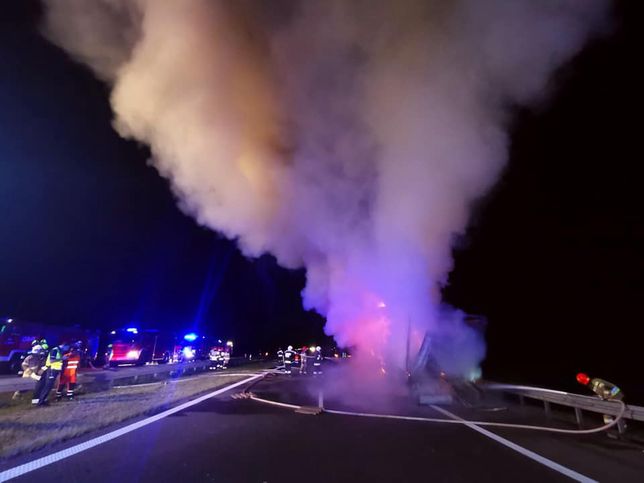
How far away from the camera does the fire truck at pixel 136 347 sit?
92.3 ft

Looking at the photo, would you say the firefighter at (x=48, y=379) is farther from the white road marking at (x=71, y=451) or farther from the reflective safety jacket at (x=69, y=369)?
the white road marking at (x=71, y=451)

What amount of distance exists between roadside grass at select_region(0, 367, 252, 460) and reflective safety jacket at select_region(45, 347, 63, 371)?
3.01 feet

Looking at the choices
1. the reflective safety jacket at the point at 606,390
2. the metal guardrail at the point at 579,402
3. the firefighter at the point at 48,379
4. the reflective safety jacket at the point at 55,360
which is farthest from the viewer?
the reflective safety jacket at the point at 55,360

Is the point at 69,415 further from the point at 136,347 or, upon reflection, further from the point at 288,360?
the point at 136,347

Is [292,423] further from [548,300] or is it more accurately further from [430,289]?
[548,300]

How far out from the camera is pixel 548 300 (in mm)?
65562

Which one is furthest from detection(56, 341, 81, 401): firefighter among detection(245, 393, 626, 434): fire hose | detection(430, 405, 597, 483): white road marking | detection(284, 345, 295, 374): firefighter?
detection(284, 345, 295, 374): firefighter

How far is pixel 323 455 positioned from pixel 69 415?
20.3 feet

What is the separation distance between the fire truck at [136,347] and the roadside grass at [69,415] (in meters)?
15.7

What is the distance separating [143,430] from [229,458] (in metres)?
2.78

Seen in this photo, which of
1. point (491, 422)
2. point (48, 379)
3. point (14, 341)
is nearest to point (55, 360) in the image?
point (48, 379)

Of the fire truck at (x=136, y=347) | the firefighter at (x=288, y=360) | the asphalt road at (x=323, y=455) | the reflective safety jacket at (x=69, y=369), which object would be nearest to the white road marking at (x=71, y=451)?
the asphalt road at (x=323, y=455)

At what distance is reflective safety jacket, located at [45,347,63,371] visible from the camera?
11.3 m

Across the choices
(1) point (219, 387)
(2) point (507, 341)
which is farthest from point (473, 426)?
(2) point (507, 341)
